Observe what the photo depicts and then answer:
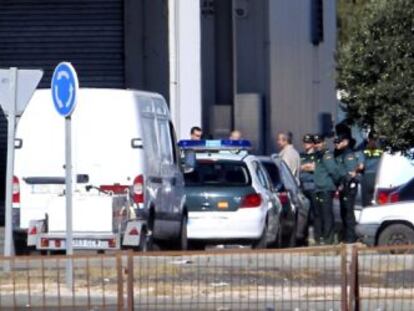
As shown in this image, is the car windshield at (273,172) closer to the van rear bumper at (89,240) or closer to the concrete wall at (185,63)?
the concrete wall at (185,63)

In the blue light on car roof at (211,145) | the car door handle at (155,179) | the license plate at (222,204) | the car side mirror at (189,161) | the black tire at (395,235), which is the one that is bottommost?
the black tire at (395,235)

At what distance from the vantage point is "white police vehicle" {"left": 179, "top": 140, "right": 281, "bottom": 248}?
22906mm

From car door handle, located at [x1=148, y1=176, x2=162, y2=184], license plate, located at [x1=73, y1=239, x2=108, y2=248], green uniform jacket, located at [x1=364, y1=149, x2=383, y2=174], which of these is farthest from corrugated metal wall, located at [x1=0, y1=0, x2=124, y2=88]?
license plate, located at [x1=73, y1=239, x2=108, y2=248]

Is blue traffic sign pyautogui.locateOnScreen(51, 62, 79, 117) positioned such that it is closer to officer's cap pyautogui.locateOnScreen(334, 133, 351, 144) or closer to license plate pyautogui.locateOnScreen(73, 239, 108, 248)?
license plate pyautogui.locateOnScreen(73, 239, 108, 248)

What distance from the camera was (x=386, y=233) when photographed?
22.3m

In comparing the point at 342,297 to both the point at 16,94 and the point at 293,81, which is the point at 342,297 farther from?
the point at 293,81

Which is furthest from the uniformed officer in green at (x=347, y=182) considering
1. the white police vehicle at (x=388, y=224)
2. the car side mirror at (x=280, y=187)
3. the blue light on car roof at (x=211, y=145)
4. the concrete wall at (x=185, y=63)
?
the concrete wall at (x=185, y=63)

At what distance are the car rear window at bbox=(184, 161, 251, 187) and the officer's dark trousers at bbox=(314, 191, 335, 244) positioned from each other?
6.77ft

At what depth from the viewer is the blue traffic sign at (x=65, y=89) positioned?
57.1 ft

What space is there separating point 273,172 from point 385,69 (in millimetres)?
4917

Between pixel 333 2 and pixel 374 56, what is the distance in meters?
22.5

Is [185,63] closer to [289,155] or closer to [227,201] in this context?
[289,155]

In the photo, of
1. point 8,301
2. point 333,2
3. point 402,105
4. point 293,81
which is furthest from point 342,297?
point 333,2

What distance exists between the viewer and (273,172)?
25703 millimetres
